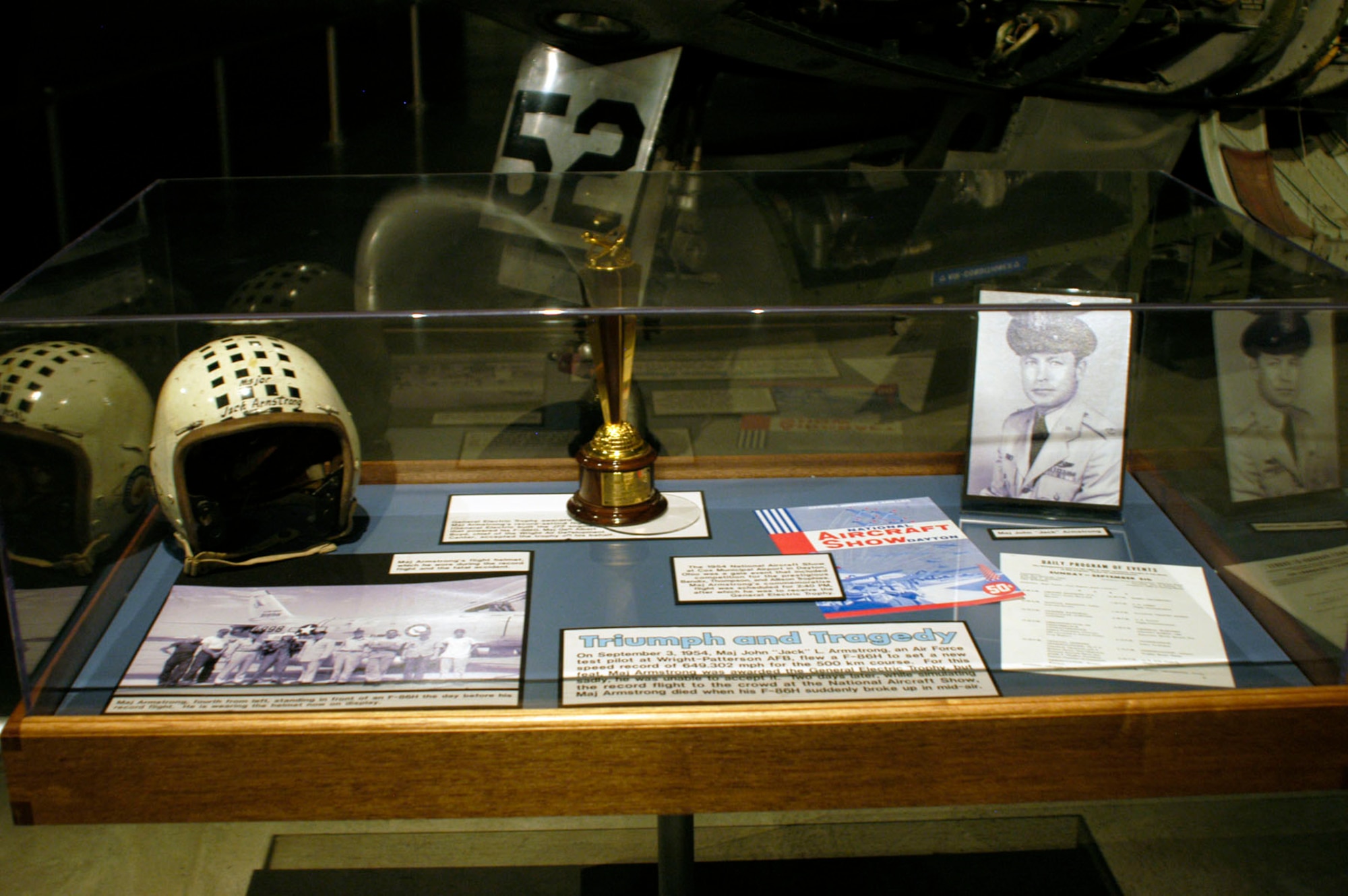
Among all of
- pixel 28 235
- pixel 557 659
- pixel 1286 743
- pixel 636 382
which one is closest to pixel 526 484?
pixel 636 382

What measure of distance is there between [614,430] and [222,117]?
50.5 inches

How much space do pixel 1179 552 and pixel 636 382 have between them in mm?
867

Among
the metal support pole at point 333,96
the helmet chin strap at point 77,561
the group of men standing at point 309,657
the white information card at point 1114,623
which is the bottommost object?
the group of men standing at point 309,657

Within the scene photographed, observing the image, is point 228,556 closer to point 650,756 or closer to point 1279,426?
point 650,756

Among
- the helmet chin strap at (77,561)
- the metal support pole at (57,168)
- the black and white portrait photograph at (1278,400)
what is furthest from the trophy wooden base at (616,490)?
the metal support pole at (57,168)

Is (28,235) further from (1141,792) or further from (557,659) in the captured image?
(1141,792)

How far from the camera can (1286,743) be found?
1.07m

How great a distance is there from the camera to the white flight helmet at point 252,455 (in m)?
1.27

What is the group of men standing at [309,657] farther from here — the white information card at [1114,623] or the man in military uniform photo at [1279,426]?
the man in military uniform photo at [1279,426]

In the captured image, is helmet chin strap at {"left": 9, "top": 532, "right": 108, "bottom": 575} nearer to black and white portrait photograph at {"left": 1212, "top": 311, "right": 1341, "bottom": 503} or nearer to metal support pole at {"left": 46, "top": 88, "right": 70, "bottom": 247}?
metal support pole at {"left": 46, "top": 88, "right": 70, "bottom": 247}

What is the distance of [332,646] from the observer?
1124mm

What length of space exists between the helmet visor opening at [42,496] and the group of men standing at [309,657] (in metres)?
0.20

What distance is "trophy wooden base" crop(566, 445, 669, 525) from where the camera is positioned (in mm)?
1426

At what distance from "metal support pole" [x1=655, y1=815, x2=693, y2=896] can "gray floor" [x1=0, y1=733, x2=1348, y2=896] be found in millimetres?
299
